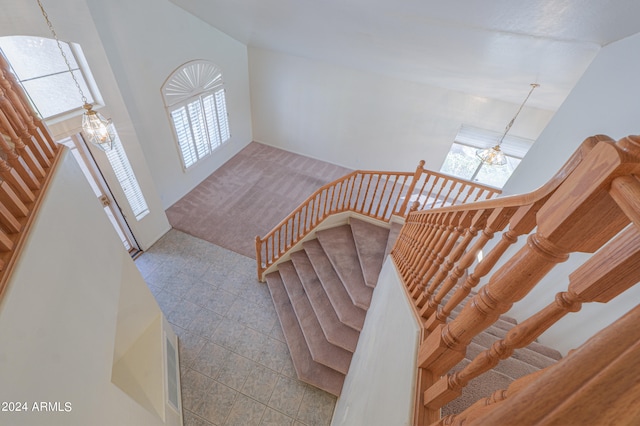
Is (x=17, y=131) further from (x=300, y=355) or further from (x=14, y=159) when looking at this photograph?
(x=300, y=355)

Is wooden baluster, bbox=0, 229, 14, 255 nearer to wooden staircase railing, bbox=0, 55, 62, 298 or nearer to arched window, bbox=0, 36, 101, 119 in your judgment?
wooden staircase railing, bbox=0, 55, 62, 298

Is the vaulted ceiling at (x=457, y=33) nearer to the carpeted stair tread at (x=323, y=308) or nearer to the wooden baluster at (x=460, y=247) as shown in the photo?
the wooden baluster at (x=460, y=247)

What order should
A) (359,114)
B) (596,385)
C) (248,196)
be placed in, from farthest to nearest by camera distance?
1. (359,114)
2. (248,196)
3. (596,385)

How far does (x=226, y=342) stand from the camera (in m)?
3.35

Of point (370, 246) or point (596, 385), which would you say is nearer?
point (596, 385)

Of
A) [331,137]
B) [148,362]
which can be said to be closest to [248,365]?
[148,362]

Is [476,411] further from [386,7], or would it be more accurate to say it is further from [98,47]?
[98,47]

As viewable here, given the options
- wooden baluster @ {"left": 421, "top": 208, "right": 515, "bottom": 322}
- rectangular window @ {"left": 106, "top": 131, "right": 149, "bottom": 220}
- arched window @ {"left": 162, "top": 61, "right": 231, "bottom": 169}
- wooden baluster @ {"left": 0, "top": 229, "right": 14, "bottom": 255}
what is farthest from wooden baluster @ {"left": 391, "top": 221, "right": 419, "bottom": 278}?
arched window @ {"left": 162, "top": 61, "right": 231, "bottom": 169}

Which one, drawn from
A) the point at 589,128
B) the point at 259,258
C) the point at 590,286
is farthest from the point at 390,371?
the point at 259,258

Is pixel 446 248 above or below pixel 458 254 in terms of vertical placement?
below

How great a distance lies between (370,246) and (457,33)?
2.48m

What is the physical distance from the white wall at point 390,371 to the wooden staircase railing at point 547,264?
0.31 ft

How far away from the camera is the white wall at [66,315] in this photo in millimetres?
996

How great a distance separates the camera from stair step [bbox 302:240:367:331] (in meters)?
3.15
